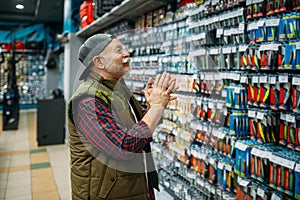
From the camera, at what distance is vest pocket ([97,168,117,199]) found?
135 cm

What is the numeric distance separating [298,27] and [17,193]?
354 cm

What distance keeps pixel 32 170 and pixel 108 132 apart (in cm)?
375

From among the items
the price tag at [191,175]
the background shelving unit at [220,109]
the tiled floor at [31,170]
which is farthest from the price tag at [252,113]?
the tiled floor at [31,170]

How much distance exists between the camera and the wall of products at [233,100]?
182 centimetres

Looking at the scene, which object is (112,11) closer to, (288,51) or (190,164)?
(190,164)

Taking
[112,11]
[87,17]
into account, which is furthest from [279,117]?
[87,17]

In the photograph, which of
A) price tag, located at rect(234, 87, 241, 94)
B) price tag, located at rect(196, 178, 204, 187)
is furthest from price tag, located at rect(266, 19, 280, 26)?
price tag, located at rect(196, 178, 204, 187)

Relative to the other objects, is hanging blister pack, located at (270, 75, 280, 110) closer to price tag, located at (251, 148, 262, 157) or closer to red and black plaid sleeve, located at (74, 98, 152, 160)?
price tag, located at (251, 148, 262, 157)

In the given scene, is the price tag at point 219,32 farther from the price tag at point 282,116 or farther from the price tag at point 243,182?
the price tag at point 243,182

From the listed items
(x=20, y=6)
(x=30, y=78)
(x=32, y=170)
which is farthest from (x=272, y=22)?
(x=30, y=78)

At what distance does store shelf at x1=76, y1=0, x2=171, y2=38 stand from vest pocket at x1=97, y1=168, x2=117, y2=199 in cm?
250

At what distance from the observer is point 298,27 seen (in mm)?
1724

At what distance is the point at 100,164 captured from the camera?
1.35 metres

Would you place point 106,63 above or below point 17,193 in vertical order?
above
